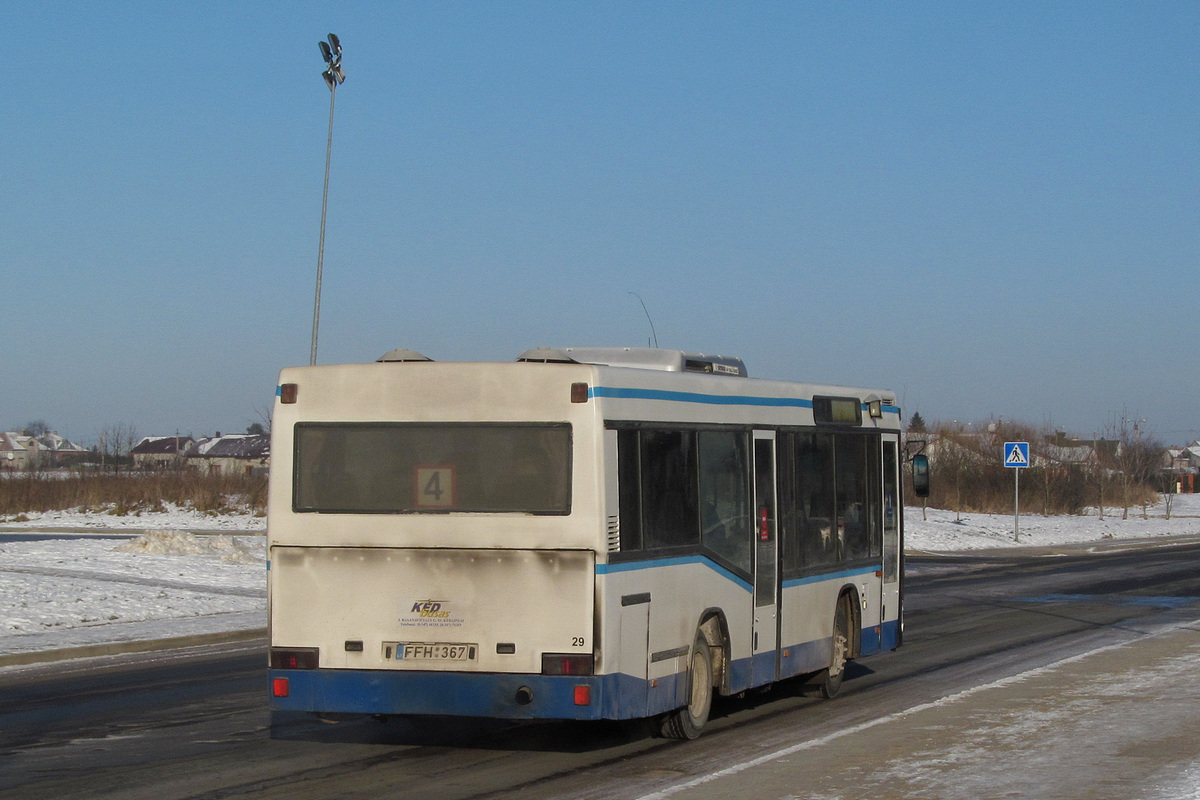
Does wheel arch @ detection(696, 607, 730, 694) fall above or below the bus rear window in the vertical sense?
below

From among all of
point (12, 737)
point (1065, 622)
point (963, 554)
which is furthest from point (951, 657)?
point (963, 554)

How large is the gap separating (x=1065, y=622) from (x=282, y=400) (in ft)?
46.8

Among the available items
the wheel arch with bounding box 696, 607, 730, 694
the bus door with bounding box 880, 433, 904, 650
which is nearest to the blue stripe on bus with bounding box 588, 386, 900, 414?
the wheel arch with bounding box 696, 607, 730, 694

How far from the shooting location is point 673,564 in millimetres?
10148

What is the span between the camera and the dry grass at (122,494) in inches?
2207

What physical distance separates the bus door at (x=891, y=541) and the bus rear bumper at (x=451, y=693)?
539 cm

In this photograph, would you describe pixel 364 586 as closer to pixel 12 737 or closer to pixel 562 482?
pixel 562 482

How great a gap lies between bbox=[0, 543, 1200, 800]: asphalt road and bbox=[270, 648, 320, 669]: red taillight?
0.68 m

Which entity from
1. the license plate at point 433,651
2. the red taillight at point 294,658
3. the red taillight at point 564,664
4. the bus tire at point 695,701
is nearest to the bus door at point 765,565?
the bus tire at point 695,701

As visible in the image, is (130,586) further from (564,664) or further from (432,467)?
(564,664)

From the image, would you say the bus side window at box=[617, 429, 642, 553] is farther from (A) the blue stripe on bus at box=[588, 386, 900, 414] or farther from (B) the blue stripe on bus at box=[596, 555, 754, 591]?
(A) the blue stripe on bus at box=[588, 386, 900, 414]

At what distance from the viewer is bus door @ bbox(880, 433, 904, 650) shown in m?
14.4

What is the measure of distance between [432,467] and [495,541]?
695 millimetres

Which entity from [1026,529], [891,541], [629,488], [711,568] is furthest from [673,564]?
[1026,529]
